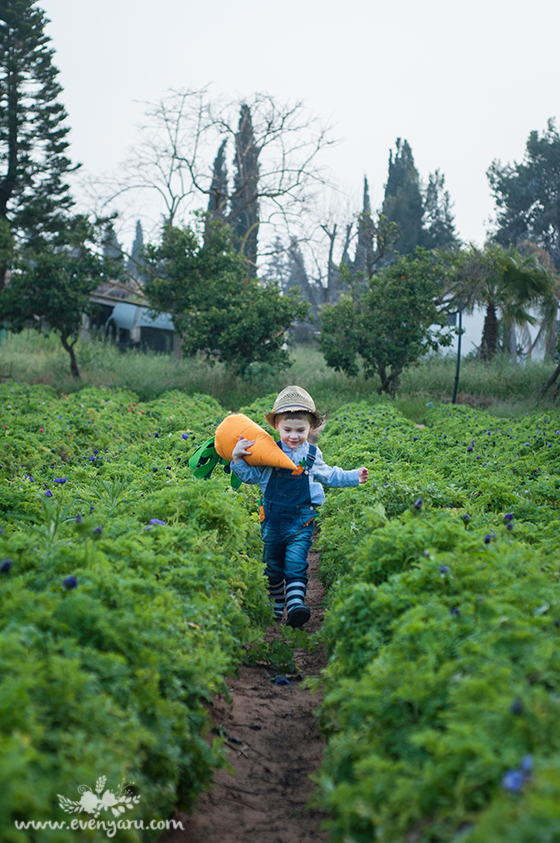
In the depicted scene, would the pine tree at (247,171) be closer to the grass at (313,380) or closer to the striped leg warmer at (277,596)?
the grass at (313,380)

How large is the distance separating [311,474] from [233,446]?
614 mm

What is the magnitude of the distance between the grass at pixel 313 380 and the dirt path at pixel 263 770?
11.2 metres

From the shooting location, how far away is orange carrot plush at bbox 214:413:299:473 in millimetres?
4445

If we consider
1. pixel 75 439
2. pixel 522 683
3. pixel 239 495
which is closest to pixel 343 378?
pixel 75 439

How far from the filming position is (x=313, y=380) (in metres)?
18.7

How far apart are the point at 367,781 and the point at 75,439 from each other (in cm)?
695

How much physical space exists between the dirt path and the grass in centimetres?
1115

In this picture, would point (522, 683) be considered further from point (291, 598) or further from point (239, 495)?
point (239, 495)

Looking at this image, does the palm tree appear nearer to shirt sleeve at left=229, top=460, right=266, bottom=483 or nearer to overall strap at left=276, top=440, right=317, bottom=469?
overall strap at left=276, top=440, right=317, bottom=469

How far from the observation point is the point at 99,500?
174 inches

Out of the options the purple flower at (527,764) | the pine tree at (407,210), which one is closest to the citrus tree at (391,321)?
the purple flower at (527,764)

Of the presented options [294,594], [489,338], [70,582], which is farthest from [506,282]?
[70,582]

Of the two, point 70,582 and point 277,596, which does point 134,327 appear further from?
point 70,582

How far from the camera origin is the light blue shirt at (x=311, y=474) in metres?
4.57
